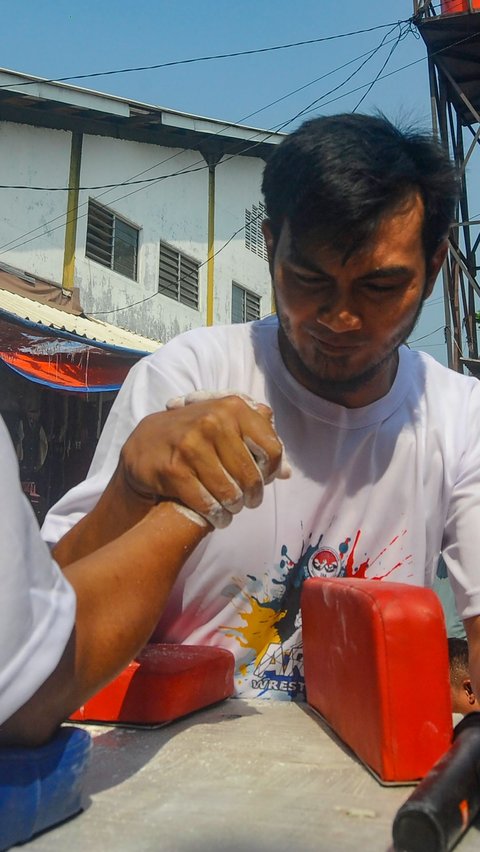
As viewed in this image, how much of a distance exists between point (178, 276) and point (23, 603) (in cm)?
1116

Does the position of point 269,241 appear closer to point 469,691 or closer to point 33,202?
point 469,691

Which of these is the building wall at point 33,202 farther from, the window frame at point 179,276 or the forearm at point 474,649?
the forearm at point 474,649

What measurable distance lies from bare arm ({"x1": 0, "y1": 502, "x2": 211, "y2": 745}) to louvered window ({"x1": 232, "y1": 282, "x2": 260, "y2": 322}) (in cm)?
1179

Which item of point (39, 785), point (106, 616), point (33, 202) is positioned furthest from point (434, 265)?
point (33, 202)

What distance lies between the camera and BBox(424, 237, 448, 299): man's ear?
1701 mm

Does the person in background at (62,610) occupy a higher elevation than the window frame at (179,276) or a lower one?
lower

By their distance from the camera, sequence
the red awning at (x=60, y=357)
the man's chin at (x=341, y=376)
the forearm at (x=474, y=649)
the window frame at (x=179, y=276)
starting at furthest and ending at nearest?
1. the window frame at (x=179, y=276)
2. the red awning at (x=60, y=357)
3. the man's chin at (x=341, y=376)
4. the forearm at (x=474, y=649)

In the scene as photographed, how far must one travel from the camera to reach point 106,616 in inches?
31.7

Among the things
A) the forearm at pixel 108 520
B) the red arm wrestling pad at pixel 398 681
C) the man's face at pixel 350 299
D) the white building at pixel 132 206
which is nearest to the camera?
the red arm wrestling pad at pixel 398 681

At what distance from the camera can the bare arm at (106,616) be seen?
757mm

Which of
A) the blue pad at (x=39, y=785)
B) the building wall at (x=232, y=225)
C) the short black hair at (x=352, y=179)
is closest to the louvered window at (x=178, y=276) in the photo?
the building wall at (x=232, y=225)

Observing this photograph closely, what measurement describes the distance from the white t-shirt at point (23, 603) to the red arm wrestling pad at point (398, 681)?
0.42 metres

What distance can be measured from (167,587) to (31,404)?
21.8ft

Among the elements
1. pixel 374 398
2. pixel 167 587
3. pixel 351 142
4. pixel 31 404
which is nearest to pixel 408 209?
pixel 351 142
